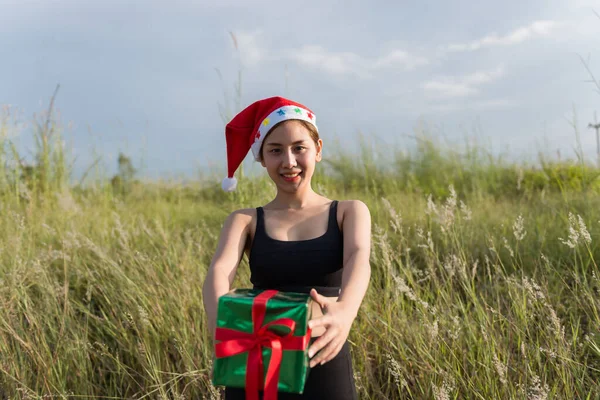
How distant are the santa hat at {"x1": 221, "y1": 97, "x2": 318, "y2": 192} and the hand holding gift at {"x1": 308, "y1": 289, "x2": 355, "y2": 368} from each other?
0.67m

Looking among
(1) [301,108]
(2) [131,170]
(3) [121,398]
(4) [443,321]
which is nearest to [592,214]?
(4) [443,321]

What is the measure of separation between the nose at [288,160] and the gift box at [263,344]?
0.50 meters

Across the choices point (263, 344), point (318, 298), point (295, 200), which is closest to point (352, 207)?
point (295, 200)

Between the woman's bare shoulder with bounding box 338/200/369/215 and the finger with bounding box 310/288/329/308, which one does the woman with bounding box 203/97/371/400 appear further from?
the finger with bounding box 310/288/329/308

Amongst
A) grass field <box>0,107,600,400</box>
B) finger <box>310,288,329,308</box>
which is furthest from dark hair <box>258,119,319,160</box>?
grass field <box>0,107,600,400</box>

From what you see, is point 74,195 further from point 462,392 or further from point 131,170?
point 462,392

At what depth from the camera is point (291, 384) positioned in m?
1.22

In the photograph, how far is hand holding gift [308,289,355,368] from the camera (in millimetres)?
1270

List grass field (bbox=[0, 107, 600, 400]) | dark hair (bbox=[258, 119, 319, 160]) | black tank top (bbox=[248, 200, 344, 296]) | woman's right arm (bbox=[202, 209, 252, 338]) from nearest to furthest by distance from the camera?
1. woman's right arm (bbox=[202, 209, 252, 338])
2. black tank top (bbox=[248, 200, 344, 296])
3. dark hair (bbox=[258, 119, 319, 160])
4. grass field (bbox=[0, 107, 600, 400])

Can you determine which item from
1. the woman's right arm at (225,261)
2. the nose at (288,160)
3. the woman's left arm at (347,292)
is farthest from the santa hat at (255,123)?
the woman's left arm at (347,292)

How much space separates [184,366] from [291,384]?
1466 mm

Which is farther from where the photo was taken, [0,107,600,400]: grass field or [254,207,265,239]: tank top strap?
[0,107,600,400]: grass field

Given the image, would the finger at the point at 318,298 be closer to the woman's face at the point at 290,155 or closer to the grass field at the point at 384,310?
the woman's face at the point at 290,155

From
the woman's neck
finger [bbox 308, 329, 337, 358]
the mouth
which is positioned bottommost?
finger [bbox 308, 329, 337, 358]
